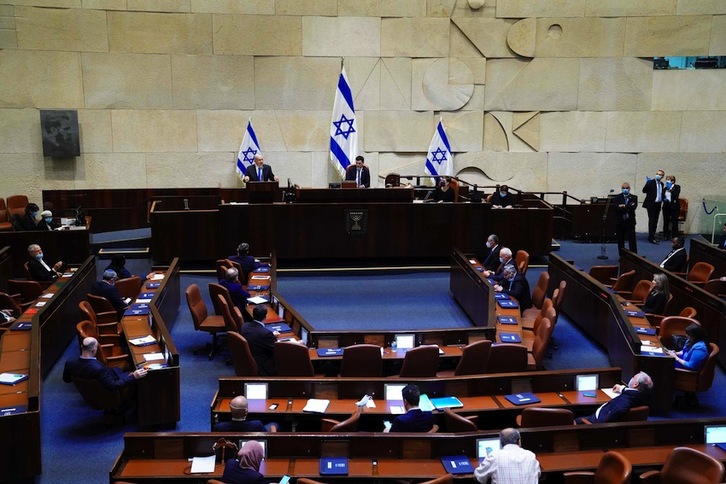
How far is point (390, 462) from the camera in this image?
5391mm

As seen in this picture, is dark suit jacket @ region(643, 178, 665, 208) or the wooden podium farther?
dark suit jacket @ region(643, 178, 665, 208)

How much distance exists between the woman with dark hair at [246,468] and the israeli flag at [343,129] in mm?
11674

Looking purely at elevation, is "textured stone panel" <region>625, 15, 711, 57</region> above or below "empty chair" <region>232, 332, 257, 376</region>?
above

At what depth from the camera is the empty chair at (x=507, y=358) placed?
23.7 ft

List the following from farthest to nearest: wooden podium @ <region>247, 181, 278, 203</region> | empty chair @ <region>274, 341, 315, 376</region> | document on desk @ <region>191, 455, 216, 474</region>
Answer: wooden podium @ <region>247, 181, 278, 203</region>
empty chair @ <region>274, 341, 315, 376</region>
document on desk @ <region>191, 455, 216, 474</region>

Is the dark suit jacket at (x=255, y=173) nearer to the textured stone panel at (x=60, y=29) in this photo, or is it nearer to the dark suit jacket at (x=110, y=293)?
the textured stone panel at (x=60, y=29)

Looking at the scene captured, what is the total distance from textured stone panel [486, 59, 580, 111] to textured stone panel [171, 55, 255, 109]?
6.13 metres

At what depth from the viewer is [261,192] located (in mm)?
12719

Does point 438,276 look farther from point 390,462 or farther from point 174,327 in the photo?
point 390,462

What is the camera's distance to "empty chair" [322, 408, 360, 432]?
564 cm

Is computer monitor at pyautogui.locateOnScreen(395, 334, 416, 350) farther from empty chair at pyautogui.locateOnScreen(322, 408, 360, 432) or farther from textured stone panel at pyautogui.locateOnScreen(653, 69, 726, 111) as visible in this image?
textured stone panel at pyautogui.locateOnScreen(653, 69, 726, 111)

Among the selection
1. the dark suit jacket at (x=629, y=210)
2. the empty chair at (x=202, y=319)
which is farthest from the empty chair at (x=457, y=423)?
the dark suit jacket at (x=629, y=210)

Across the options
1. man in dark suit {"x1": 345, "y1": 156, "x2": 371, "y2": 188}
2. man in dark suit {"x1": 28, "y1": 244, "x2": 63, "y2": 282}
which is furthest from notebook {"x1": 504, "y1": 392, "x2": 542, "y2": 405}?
man in dark suit {"x1": 345, "y1": 156, "x2": 371, "y2": 188}

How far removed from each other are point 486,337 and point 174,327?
4.87m
